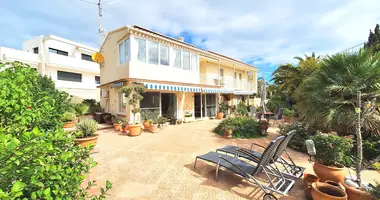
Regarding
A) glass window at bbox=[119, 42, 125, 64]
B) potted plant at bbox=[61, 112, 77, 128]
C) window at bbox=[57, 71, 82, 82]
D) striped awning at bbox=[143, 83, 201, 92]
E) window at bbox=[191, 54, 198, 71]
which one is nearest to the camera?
potted plant at bbox=[61, 112, 77, 128]

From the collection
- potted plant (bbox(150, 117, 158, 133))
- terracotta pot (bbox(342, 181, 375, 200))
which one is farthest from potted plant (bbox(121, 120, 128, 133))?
terracotta pot (bbox(342, 181, 375, 200))

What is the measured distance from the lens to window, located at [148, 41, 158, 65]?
1853 centimetres

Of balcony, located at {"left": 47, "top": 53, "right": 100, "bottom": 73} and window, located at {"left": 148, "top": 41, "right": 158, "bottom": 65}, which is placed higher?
balcony, located at {"left": 47, "top": 53, "right": 100, "bottom": 73}

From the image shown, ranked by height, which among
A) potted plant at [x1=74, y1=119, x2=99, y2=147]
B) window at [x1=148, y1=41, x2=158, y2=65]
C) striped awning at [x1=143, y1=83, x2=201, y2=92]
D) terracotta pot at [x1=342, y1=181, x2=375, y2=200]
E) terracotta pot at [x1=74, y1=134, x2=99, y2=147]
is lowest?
terracotta pot at [x1=342, y1=181, x2=375, y2=200]

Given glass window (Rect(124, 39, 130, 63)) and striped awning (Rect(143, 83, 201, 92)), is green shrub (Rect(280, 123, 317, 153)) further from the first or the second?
glass window (Rect(124, 39, 130, 63))

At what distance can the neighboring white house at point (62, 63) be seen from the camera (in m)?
31.2

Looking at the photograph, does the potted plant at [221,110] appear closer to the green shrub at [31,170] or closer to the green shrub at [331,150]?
the green shrub at [331,150]

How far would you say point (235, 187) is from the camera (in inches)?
253

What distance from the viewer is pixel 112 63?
2181 centimetres

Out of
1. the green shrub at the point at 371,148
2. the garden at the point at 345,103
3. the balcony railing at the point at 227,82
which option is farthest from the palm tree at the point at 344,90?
the balcony railing at the point at 227,82

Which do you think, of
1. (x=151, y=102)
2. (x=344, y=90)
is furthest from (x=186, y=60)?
(x=344, y=90)

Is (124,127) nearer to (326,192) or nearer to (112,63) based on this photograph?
(112,63)

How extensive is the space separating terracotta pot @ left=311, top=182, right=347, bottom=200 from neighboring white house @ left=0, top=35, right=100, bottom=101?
126ft

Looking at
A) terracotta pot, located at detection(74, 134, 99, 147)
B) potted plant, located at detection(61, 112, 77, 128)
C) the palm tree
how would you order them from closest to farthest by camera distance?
terracotta pot, located at detection(74, 134, 99, 147), the palm tree, potted plant, located at detection(61, 112, 77, 128)
